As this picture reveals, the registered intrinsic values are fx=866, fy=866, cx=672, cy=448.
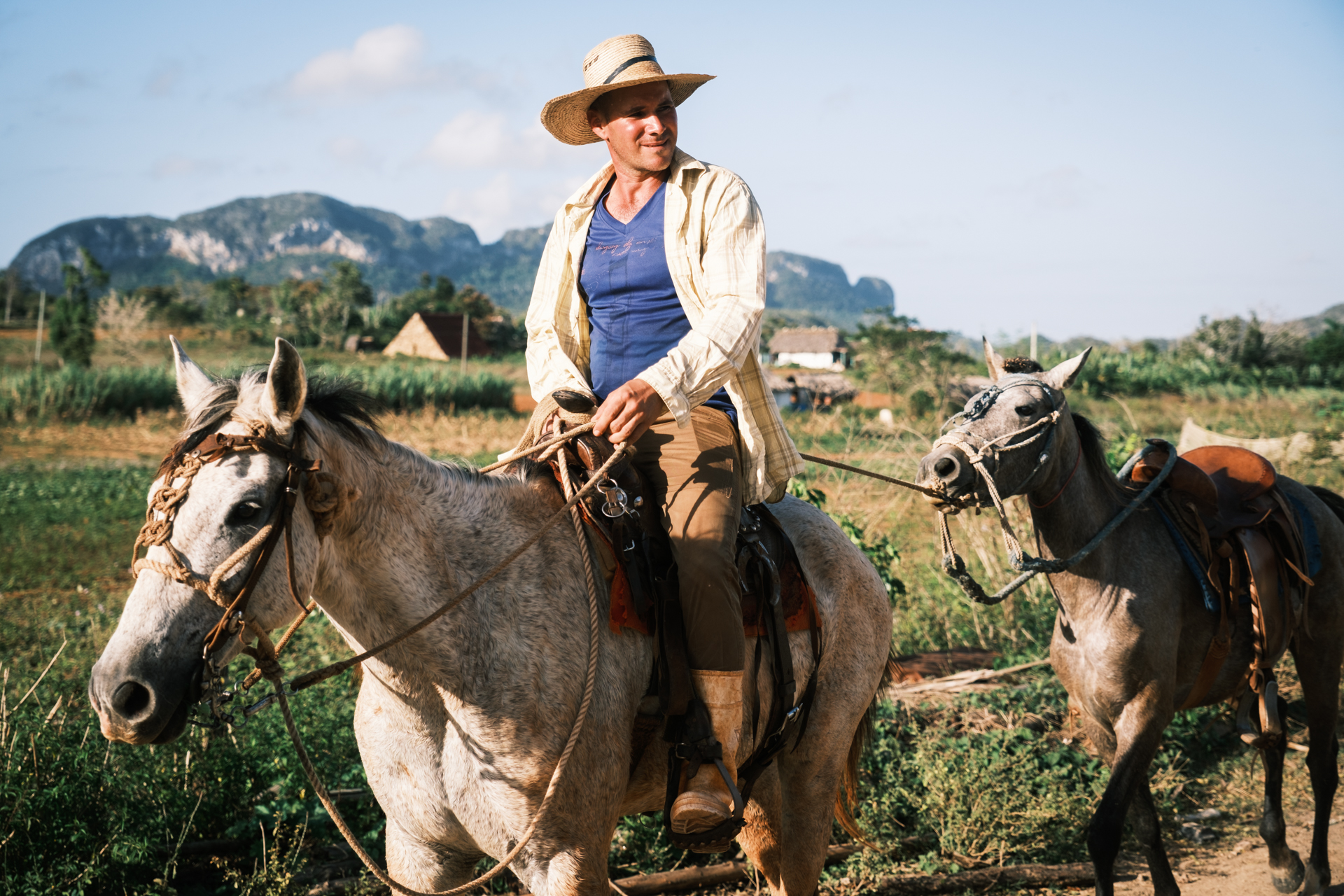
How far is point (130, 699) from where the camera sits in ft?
5.80

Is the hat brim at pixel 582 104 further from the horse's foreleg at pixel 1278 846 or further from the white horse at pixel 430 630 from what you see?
the horse's foreleg at pixel 1278 846

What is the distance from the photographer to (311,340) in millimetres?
56750

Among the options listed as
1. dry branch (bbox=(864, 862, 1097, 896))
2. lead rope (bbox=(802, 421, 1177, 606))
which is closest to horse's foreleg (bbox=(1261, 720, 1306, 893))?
dry branch (bbox=(864, 862, 1097, 896))

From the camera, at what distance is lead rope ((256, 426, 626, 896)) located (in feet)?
6.71

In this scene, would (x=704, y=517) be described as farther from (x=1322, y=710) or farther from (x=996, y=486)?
(x=1322, y=710)

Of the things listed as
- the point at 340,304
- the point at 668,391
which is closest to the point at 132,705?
the point at 668,391

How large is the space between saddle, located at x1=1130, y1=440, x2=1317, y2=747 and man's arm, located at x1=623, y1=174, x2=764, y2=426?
2857 mm

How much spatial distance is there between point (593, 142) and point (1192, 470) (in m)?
3.49

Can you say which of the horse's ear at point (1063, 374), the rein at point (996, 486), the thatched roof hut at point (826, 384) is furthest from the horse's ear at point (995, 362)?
the thatched roof hut at point (826, 384)

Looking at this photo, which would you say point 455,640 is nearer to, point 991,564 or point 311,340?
point 991,564

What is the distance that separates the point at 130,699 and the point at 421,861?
1101mm

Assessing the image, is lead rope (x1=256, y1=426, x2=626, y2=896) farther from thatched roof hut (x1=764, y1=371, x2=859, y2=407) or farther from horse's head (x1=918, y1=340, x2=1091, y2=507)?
thatched roof hut (x1=764, y1=371, x2=859, y2=407)

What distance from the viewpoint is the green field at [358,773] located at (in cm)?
372

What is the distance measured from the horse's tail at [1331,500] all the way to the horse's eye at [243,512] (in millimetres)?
5636
